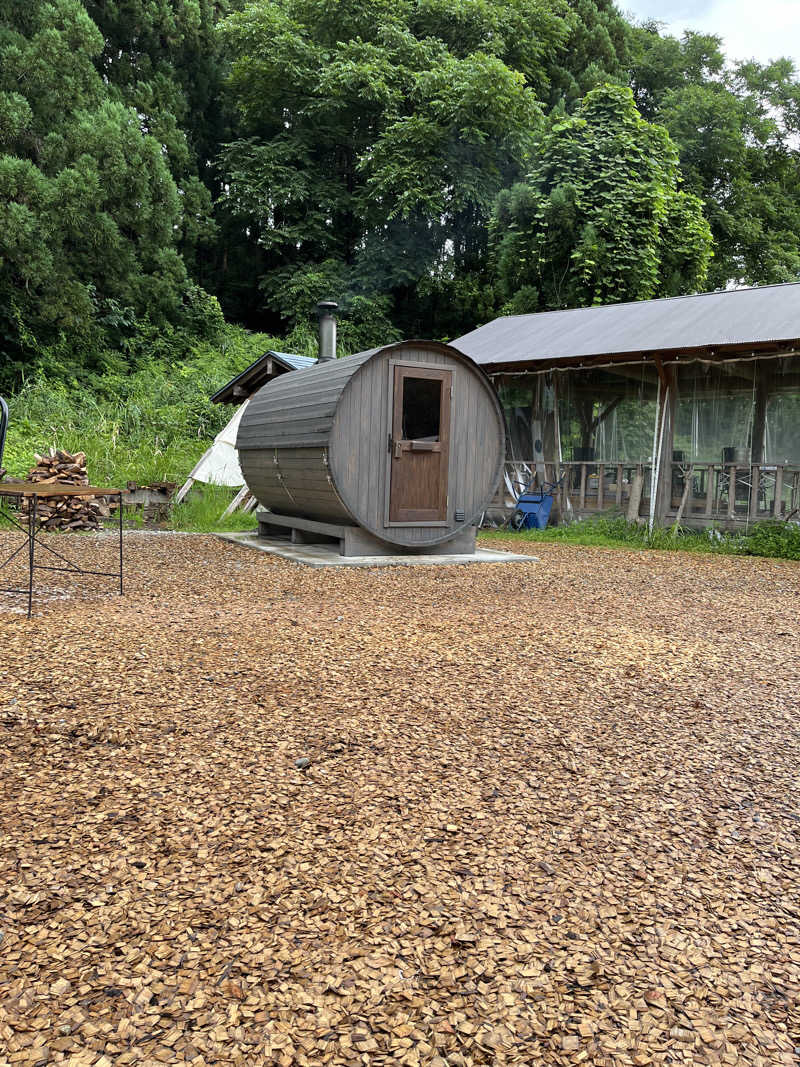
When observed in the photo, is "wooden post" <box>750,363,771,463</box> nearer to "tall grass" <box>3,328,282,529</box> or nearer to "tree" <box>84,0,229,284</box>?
"tall grass" <box>3,328,282,529</box>

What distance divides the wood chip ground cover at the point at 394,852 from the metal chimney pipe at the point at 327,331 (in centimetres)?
605

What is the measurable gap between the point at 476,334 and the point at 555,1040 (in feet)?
48.5

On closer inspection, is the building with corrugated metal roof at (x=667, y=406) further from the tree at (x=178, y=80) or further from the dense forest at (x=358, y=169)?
the tree at (x=178, y=80)

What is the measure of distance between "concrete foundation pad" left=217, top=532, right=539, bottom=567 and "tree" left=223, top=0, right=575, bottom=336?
43.1ft

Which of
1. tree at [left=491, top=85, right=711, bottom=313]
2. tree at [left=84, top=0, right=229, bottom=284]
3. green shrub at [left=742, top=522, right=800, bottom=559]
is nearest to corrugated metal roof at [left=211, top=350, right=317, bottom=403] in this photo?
green shrub at [left=742, top=522, right=800, bottom=559]

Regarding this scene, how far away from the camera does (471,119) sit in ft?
67.3

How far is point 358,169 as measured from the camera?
2147 cm

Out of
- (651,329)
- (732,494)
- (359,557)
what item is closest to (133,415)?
(359,557)

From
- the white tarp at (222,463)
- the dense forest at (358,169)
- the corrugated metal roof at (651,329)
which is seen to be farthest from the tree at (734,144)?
the white tarp at (222,463)

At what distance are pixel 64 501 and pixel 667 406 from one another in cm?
891

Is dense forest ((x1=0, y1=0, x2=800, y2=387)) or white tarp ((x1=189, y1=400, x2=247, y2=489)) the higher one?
dense forest ((x1=0, y1=0, x2=800, y2=387))

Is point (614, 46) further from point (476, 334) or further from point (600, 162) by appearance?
point (476, 334)

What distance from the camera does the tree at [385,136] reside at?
67.7 feet

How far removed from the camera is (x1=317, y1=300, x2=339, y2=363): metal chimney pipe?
10023mm
